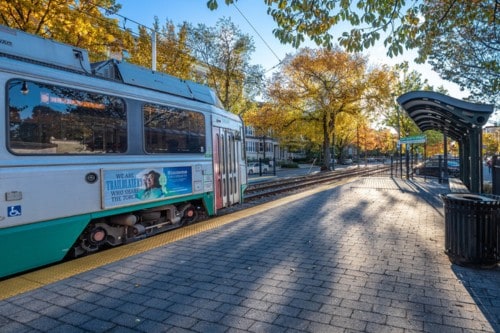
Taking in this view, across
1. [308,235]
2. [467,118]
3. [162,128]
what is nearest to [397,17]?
[467,118]

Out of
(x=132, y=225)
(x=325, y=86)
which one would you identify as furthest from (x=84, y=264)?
(x=325, y=86)

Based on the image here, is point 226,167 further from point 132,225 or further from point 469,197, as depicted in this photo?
point 469,197

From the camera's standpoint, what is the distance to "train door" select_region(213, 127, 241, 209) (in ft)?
29.6

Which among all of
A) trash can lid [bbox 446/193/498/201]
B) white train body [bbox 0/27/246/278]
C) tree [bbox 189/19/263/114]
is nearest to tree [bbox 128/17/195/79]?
tree [bbox 189/19/263/114]

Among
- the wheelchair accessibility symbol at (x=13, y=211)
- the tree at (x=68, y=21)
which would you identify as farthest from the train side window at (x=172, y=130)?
the tree at (x=68, y=21)

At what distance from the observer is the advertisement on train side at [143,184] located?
18.6ft

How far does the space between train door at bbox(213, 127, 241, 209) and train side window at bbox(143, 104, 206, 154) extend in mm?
791

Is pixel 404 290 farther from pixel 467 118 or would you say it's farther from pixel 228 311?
pixel 467 118

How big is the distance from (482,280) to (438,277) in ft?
1.58

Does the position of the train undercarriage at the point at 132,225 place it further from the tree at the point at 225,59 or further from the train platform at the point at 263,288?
the tree at the point at 225,59

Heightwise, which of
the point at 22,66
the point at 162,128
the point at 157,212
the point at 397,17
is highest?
the point at 397,17

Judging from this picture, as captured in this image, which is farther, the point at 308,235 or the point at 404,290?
the point at 308,235

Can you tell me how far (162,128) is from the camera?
6.94 metres

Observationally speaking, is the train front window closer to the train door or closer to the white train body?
the white train body
